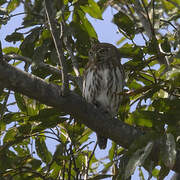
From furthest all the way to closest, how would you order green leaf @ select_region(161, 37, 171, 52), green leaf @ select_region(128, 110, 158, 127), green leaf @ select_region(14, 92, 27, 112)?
green leaf @ select_region(14, 92, 27, 112) < green leaf @ select_region(161, 37, 171, 52) < green leaf @ select_region(128, 110, 158, 127)

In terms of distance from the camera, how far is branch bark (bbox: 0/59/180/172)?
83.9 inches

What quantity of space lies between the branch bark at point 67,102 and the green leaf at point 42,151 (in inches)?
26.5

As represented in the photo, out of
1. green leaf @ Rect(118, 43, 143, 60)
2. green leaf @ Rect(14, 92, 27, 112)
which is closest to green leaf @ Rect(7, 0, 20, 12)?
green leaf @ Rect(14, 92, 27, 112)

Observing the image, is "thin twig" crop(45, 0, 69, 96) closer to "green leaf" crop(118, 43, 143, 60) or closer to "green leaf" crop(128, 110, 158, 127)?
"green leaf" crop(128, 110, 158, 127)

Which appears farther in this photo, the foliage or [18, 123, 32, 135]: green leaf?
[18, 123, 32, 135]: green leaf

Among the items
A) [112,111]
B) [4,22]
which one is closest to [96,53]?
[112,111]

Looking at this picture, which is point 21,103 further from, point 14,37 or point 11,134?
point 14,37

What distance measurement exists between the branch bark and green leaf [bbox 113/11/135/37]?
2.48 feet

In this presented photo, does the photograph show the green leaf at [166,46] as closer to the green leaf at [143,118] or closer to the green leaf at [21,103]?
the green leaf at [143,118]

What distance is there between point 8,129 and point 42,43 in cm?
70

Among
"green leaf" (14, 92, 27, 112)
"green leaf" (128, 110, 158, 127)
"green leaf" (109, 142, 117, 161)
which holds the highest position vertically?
"green leaf" (14, 92, 27, 112)

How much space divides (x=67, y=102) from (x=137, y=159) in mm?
551

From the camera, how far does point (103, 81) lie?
3.75 m

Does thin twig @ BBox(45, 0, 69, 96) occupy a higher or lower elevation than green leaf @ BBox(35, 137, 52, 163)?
higher
